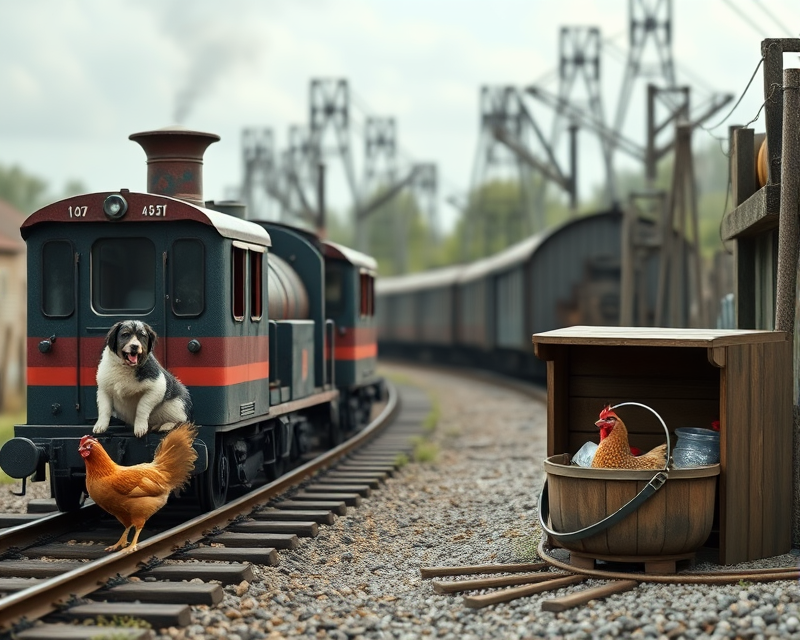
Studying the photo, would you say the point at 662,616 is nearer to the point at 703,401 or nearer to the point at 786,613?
the point at 786,613

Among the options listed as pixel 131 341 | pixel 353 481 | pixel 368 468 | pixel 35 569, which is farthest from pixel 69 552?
pixel 368 468

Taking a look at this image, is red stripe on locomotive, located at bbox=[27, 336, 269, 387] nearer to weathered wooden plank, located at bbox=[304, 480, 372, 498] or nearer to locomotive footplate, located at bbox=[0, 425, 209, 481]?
locomotive footplate, located at bbox=[0, 425, 209, 481]

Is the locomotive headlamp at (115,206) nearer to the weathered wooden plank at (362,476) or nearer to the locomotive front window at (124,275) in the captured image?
the locomotive front window at (124,275)

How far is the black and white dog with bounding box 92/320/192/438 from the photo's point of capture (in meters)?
8.59

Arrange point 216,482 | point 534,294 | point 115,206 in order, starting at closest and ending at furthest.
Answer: point 115,206
point 216,482
point 534,294

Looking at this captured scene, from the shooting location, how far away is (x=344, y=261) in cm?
1545

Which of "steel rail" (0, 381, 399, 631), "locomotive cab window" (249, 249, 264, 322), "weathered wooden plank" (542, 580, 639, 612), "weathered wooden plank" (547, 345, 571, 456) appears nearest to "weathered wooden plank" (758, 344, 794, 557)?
"weathered wooden plank" (542, 580, 639, 612)

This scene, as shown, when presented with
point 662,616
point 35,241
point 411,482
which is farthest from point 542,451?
point 662,616

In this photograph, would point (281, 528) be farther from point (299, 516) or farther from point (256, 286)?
point (256, 286)

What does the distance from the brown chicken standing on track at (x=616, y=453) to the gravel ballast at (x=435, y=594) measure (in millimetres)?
783

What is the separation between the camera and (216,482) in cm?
988

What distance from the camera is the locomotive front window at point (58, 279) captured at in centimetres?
960

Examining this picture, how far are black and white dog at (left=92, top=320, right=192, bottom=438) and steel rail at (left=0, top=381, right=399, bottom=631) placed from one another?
2.83 feet

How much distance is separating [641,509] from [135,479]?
3.42 metres
